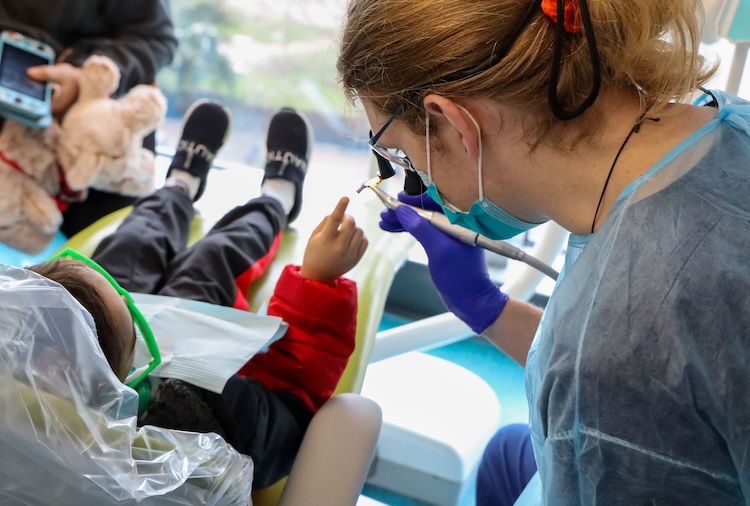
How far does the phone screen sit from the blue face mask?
3.40 feet

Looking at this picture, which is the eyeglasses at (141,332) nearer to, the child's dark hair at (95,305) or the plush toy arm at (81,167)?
the child's dark hair at (95,305)

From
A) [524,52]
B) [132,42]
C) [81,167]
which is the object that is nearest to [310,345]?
[524,52]

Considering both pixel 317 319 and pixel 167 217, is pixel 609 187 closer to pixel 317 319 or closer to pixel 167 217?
pixel 317 319

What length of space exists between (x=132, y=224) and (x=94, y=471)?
0.92 meters

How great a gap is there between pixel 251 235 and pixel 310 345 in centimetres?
43

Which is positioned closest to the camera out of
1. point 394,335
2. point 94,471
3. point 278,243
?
point 94,471

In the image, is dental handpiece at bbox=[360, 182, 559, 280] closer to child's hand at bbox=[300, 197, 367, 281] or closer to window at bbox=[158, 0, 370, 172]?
child's hand at bbox=[300, 197, 367, 281]

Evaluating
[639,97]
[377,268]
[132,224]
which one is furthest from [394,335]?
[639,97]

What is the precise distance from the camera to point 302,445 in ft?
3.06

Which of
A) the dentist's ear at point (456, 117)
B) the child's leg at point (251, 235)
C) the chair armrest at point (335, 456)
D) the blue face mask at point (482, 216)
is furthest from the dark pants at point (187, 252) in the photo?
the dentist's ear at point (456, 117)

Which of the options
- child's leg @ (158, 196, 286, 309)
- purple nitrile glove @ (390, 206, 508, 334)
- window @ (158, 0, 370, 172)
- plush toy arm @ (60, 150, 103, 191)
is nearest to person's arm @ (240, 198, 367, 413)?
purple nitrile glove @ (390, 206, 508, 334)

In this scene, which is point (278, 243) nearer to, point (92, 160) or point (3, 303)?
point (92, 160)

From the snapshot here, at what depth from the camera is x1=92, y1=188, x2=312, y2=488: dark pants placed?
3.21 ft

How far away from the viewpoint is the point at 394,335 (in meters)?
1.46
